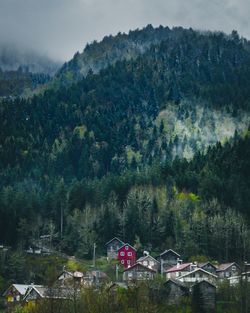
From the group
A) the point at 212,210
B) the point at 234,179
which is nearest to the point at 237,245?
the point at 212,210

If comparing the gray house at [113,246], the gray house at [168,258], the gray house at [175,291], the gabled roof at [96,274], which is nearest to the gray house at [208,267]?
the gray house at [168,258]

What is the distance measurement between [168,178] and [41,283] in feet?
166

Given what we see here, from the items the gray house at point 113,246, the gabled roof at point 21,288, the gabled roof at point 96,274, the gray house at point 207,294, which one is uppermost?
the gray house at point 113,246

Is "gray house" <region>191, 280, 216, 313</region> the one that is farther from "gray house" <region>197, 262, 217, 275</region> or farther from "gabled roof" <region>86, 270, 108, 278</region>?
"gabled roof" <region>86, 270, 108, 278</region>

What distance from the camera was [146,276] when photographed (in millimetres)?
109250

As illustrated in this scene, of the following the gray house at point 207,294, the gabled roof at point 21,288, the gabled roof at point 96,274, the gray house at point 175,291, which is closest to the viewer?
the gray house at point 207,294

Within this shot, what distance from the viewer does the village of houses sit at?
10131 centimetres

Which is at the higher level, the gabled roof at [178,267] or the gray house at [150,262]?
the gray house at [150,262]

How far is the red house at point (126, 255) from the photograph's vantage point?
133125 millimetres

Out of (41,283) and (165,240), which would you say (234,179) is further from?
(41,283)

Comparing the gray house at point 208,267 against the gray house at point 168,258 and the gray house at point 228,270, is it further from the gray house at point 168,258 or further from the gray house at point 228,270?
the gray house at point 168,258

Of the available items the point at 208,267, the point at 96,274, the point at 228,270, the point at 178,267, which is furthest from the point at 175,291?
the point at 228,270

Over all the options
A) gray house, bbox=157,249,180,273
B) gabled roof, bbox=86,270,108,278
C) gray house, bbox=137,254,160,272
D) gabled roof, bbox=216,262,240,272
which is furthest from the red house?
gabled roof, bbox=216,262,240,272

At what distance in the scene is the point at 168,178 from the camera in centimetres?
16112
